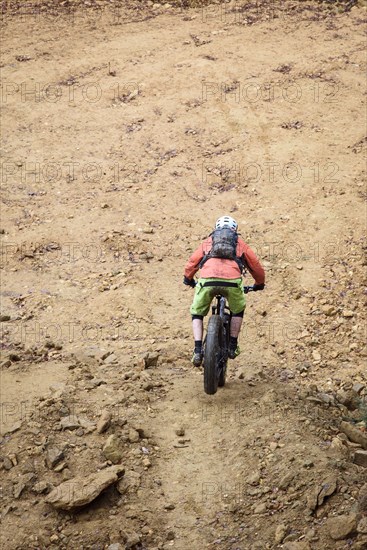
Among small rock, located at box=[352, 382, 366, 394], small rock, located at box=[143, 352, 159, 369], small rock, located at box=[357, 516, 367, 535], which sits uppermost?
small rock, located at box=[357, 516, 367, 535]

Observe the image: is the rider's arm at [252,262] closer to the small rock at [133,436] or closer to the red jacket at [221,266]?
the red jacket at [221,266]

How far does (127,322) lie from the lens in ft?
34.7

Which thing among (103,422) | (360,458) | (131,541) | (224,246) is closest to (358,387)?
(360,458)

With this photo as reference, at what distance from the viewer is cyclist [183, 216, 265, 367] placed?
771 centimetres

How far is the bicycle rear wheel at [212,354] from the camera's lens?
7.53 metres

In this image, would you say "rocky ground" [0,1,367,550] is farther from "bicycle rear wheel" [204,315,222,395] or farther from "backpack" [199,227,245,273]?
"backpack" [199,227,245,273]

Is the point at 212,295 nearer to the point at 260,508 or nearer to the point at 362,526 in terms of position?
the point at 260,508

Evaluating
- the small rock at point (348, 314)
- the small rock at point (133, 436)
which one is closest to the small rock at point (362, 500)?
the small rock at point (133, 436)

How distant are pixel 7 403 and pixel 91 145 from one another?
7.82 meters

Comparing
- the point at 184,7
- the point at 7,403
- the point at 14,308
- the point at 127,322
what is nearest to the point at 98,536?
the point at 7,403

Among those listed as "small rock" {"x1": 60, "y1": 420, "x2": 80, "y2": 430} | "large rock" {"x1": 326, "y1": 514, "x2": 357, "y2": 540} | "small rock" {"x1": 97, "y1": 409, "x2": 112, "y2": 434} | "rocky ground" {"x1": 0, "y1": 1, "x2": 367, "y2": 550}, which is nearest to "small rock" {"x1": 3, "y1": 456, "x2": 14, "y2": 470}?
"rocky ground" {"x1": 0, "y1": 1, "x2": 367, "y2": 550}

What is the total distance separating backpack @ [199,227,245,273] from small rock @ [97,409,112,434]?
187 cm

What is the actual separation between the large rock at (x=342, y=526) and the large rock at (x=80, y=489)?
2.03 m

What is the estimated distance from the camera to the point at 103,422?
24.7 feet
